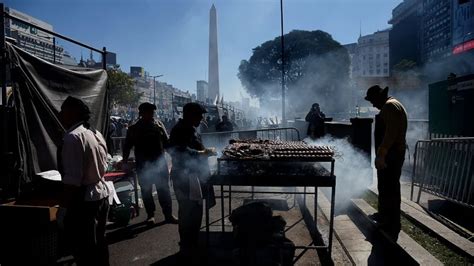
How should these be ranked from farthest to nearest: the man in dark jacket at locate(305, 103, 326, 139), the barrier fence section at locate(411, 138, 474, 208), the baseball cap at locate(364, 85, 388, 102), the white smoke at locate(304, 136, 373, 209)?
the man in dark jacket at locate(305, 103, 326, 139), the white smoke at locate(304, 136, 373, 209), the barrier fence section at locate(411, 138, 474, 208), the baseball cap at locate(364, 85, 388, 102)

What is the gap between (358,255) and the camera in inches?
168

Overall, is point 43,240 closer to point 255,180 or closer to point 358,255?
point 255,180

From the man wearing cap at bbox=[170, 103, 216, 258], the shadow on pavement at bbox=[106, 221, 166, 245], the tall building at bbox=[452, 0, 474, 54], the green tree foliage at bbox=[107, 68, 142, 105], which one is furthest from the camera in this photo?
the green tree foliage at bbox=[107, 68, 142, 105]

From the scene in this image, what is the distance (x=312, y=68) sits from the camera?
54.4m

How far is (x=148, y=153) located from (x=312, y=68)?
171 ft

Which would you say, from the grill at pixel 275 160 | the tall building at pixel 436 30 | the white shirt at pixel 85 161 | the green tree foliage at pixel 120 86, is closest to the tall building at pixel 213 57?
the green tree foliage at pixel 120 86

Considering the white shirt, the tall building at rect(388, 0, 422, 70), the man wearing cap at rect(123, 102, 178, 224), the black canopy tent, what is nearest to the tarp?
the black canopy tent

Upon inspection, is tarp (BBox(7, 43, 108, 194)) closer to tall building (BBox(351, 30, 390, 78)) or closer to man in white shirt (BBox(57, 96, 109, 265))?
man in white shirt (BBox(57, 96, 109, 265))

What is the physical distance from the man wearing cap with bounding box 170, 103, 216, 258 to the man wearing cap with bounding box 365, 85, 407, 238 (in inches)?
97.0

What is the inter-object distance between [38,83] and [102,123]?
2270 mm

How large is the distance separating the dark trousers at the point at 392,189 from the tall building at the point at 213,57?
41095 millimetres

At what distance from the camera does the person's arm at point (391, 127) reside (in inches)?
175

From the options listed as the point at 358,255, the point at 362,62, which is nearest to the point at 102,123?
the point at 358,255

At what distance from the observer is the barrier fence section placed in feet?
17.2
